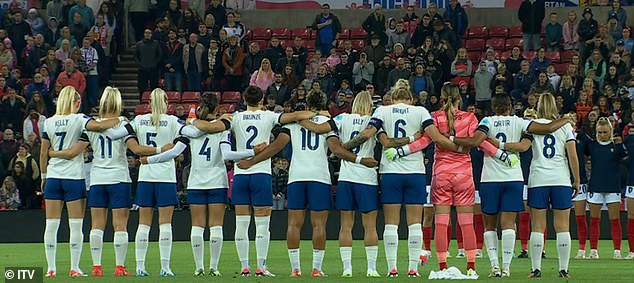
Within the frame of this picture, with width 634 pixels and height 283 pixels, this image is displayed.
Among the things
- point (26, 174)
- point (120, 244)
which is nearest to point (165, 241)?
point (120, 244)

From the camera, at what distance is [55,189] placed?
16766 mm

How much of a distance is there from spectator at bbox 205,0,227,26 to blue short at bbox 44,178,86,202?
17.6 metres

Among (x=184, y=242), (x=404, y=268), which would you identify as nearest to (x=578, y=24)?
(x=184, y=242)

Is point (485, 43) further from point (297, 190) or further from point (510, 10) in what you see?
point (297, 190)

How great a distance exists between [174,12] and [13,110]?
17.0ft

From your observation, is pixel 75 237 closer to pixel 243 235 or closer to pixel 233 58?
pixel 243 235

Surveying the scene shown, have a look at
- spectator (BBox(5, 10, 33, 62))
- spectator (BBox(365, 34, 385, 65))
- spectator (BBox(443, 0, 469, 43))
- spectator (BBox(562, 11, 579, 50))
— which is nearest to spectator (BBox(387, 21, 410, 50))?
spectator (BBox(365, 34, 385, 65))

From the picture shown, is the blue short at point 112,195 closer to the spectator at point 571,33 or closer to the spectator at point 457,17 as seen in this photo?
the spectator at point 457,17

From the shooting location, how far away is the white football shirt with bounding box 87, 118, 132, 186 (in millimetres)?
16703

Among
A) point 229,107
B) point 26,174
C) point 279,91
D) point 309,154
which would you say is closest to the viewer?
point 309,154

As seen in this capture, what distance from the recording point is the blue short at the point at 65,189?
1670 cm

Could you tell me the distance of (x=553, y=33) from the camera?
3344cm

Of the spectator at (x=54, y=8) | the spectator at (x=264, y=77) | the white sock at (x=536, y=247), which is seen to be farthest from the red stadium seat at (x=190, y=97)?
the white sock at (x=536, y=247)

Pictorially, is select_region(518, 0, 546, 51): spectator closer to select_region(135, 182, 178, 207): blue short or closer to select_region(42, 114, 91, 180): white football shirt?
select_region(135, 182, 178, 207): blue short
